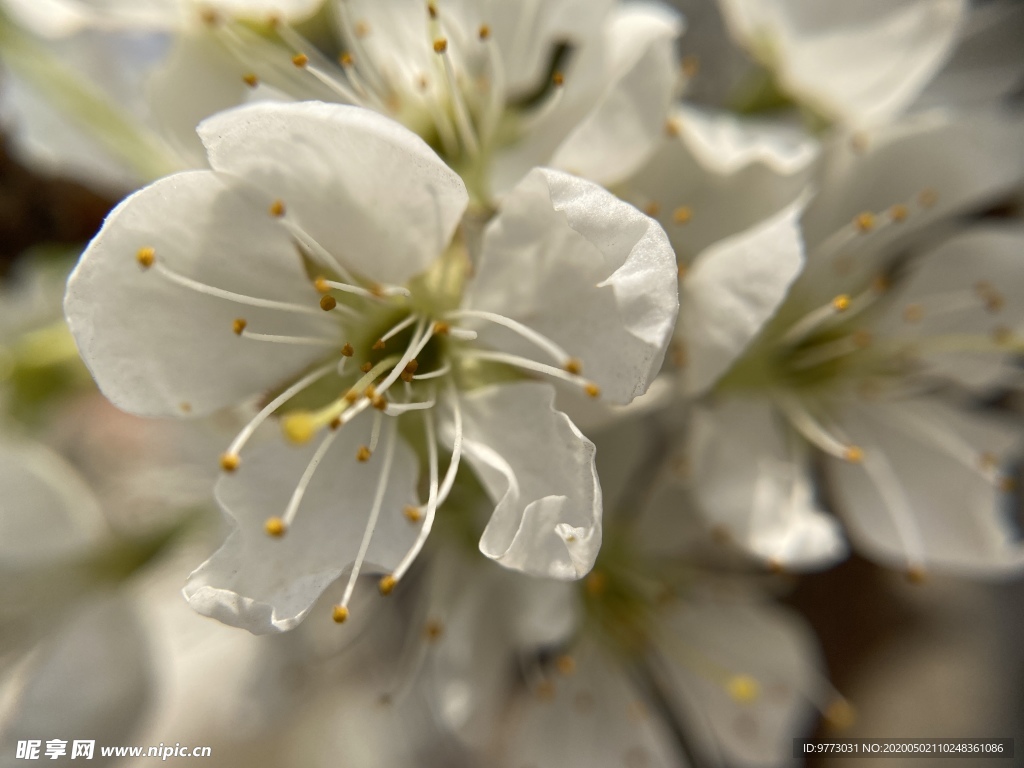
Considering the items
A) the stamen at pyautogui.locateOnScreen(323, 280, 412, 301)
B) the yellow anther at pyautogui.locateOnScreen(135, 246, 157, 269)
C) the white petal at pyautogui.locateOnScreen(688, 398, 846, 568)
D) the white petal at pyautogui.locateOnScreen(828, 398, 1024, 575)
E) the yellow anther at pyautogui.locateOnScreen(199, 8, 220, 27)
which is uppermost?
the yellow anther at pyautogui.locateOnScreen(199, 8, 220, 27)

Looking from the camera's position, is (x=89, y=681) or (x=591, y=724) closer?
(x=89, y=681)

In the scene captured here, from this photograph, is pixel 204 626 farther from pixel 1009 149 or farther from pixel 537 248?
pixel 1009 149

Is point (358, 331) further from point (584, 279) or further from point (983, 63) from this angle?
point (983, 63)

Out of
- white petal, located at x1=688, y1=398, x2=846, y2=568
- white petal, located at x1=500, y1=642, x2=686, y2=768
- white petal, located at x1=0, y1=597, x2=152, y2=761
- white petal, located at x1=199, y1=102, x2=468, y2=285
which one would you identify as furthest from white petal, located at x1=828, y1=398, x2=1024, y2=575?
white petal, located at x1=0, y1=597, x2=152, y2=761

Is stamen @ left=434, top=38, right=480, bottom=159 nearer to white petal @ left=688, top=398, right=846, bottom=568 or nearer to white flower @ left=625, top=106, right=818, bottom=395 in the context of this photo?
white flower @ left=625, top=106, right=818, bottom=395

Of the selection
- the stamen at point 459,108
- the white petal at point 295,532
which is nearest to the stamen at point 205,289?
the white petal at point 295,532

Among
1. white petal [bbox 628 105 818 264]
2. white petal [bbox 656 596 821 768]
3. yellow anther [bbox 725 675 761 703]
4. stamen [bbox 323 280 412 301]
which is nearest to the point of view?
stamen [bbox 323 280 412 301]

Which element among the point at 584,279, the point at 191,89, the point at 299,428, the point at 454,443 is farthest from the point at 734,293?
the point at 191,89
